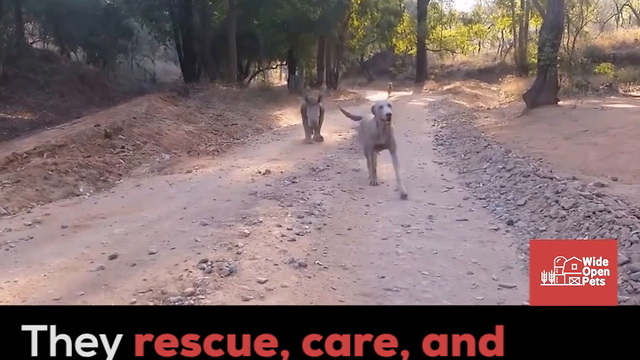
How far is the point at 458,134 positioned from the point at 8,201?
9302 mm

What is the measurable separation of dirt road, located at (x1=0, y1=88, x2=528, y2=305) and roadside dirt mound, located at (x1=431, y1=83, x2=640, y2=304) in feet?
1.28

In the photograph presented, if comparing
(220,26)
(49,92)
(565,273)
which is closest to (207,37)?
(220,26)

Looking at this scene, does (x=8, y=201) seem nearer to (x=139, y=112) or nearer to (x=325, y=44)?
(x=139, y=112)

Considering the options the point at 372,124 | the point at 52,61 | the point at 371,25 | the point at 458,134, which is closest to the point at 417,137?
the point at 458,134

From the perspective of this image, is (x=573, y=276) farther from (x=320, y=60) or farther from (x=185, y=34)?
(x=320, y=60)

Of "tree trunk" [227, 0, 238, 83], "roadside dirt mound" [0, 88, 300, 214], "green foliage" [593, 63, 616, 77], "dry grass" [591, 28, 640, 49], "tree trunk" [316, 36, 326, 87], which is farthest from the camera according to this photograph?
"dry grass" [591, 28, 640, 49]

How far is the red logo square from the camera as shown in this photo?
4.59 metres

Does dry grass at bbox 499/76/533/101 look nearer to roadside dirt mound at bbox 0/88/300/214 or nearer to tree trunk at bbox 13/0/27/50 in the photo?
Answer: roadside dirt mound at bbox 0/88/300/214

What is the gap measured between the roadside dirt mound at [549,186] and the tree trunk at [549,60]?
3.03 metres

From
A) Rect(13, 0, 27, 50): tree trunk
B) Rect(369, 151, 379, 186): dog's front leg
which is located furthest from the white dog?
Rect(13, 0, 27, 50): tree trunk

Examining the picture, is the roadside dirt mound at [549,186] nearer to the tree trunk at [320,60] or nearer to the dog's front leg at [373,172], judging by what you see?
the dog's front leg at [373,172]

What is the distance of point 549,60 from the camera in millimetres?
17234

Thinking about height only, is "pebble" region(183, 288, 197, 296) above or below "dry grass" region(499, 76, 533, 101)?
below

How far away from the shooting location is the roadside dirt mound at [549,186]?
20.4 feet
